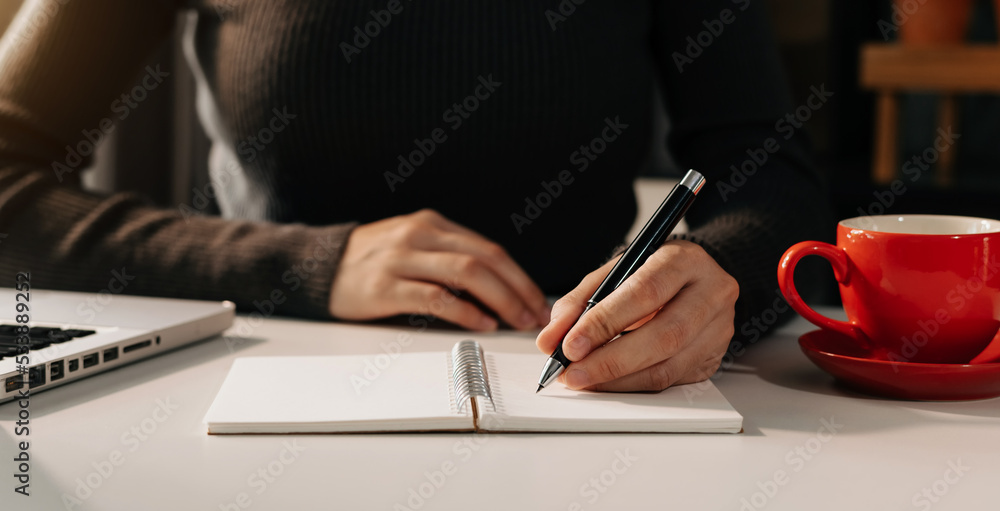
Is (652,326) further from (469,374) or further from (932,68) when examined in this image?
(932,68)

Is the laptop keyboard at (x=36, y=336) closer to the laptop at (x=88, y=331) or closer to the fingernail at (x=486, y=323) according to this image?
the laptop at (x=88, y=331)

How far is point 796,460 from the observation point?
0.42 meters

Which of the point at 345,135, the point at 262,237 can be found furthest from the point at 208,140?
the point at 262,237

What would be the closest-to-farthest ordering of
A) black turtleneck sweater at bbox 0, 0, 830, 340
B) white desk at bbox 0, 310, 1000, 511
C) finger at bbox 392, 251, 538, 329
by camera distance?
white desk at bbox 0, 310, 1000, 511
finger at bbox 392, 251, 538, 329
black turtleneck sweater at bbox 0, 0, 830, 340

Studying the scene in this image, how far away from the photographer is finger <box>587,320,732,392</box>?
1.67 ft

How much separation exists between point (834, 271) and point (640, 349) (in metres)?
0.15

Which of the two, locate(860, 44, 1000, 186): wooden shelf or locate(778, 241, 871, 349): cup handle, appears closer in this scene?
locate(778, 241, 871, 349): cup handle

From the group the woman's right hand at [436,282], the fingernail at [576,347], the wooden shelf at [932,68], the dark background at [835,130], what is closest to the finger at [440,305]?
the woman's right hand at [436,282]

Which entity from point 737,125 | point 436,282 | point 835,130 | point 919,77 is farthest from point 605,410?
point 835,130

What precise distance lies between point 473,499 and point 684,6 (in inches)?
26.9

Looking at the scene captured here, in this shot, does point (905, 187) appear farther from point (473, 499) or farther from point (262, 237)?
point (473, 499)

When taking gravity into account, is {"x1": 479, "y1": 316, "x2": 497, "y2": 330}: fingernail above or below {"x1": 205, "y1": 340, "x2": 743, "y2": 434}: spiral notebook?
below

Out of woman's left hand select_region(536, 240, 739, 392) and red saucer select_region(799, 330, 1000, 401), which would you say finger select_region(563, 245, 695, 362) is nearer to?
woman's left hand select_region(536, 240, 739, 392)

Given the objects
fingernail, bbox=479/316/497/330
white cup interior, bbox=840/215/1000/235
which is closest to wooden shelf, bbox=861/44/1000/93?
white cup interior, bbox=840/215/1000/235
